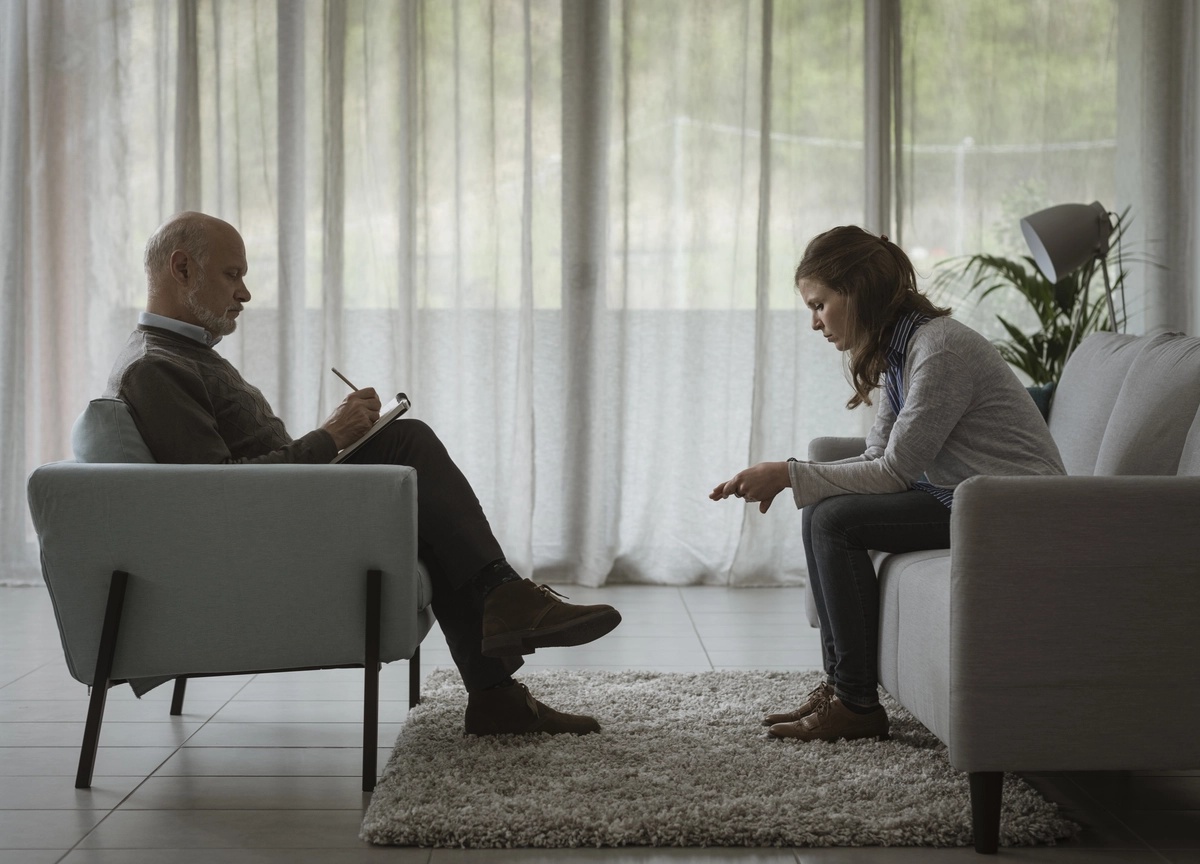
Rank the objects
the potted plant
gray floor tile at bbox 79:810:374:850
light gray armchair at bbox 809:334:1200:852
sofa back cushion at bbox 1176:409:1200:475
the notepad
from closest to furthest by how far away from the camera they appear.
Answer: light gray armchair at bbox 809:334:1200:852 → gray floor tile at bbox 79:810:374:850 → sofa back cushion at bbox 1176:409:1200:475 → the notepad → the potted plant

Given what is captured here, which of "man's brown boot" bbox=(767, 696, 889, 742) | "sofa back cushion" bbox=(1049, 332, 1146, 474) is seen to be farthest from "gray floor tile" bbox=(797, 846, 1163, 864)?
"sofa back cushion" bbox=(1049, 332, 1146, 474)

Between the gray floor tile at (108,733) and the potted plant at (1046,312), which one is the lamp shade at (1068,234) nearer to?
the potted plant at (1046,312)

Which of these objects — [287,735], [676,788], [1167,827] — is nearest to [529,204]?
[287,735]

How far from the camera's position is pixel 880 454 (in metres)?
2.34

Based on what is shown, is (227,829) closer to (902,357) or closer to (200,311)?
(200,311)

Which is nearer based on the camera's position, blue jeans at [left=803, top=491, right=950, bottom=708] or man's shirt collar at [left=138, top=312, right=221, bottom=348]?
blue jeans at [left=803, top=491, right=950, bottom=708]

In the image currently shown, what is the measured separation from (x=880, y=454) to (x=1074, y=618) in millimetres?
713

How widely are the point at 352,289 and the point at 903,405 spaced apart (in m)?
2.58

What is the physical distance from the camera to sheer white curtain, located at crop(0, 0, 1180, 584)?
418 centimetres

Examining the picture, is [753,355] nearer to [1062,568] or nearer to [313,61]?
[313,61]

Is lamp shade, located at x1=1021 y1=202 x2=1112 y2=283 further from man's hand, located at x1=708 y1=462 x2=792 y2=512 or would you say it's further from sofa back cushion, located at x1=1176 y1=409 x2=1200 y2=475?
man's hand, located at x1=708 y1=462 x2=792 y2=512

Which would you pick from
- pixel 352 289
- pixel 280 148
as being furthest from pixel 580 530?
pixel 280 148

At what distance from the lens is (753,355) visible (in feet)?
13.9

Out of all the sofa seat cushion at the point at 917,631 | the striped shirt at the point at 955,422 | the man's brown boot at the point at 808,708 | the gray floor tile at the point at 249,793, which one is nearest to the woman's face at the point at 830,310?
the striped shirt at the point at 955,422
